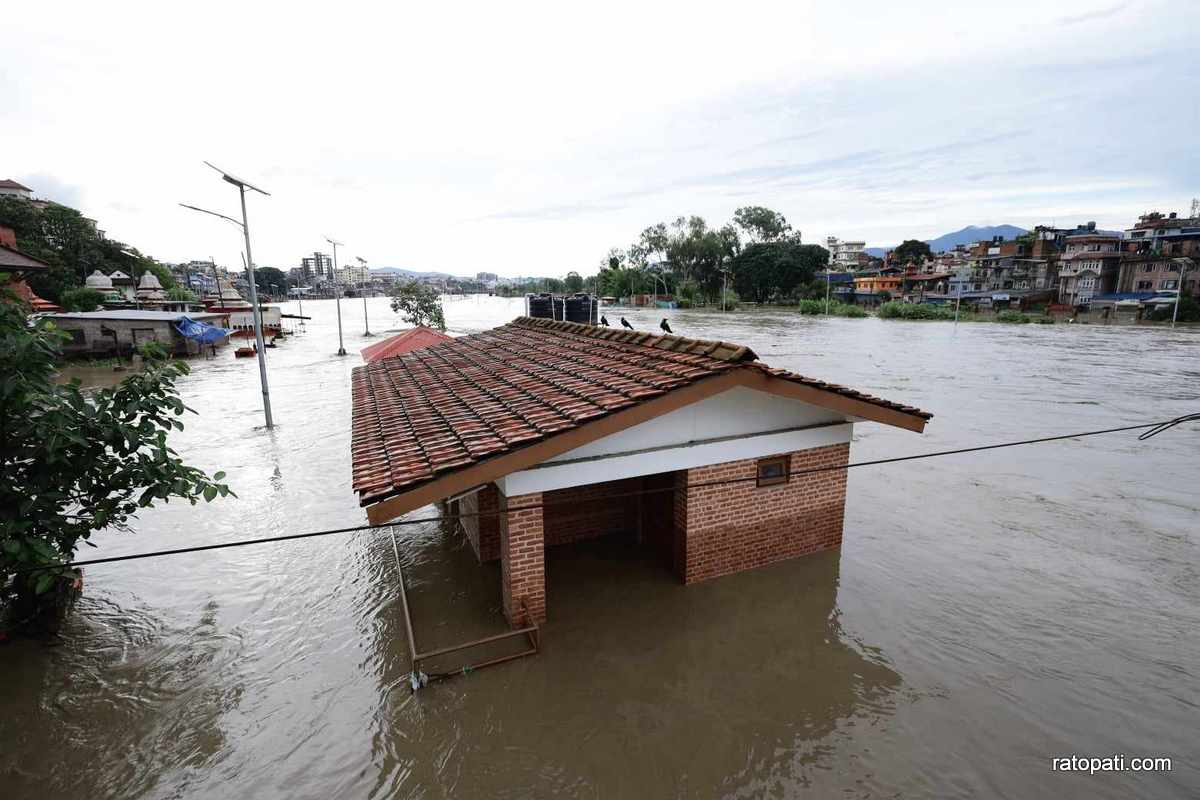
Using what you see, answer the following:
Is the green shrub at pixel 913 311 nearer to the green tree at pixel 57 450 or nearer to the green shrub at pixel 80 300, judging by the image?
the green tree at pixel 57 450

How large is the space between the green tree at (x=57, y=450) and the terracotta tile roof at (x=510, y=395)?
188cm

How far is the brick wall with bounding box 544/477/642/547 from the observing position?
8461 millimetres

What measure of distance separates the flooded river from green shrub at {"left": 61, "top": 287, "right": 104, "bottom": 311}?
48114 mm

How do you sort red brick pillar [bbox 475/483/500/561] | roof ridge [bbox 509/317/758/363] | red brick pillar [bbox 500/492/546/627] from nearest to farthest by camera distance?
roof ridge [bbox 509/317/758/363] → red brick pillar [bbox 500/492/546/627] → red brick pillar [bbox 475/483/500/561]

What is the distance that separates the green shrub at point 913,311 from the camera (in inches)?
2608

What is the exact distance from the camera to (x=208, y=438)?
1691 cm

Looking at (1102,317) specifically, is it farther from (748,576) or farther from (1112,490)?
(748,576)

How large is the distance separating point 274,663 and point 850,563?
760cm

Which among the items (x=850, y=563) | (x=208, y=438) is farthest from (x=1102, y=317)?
(x=208, y=438)

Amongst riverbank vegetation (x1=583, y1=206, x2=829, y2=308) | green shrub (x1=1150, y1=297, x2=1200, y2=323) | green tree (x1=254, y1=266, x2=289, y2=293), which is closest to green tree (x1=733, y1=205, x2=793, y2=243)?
riverbank vegetation (x1=583, y1=206, x2=829, y2=308)

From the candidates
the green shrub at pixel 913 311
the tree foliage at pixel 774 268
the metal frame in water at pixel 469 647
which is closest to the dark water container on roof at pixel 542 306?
the metal frame in water at pixel 469 647

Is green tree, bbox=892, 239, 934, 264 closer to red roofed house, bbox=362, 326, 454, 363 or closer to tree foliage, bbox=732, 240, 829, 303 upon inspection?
tree foliage, bbox=732, 240, 829, 303

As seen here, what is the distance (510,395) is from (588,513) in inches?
108

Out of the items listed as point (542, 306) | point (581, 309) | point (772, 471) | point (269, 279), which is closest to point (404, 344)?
point (542, 306)
